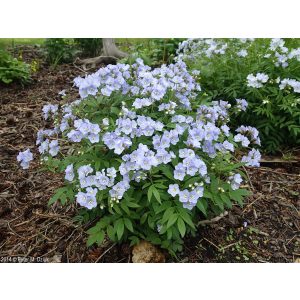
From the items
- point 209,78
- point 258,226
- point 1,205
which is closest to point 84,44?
point 209,78

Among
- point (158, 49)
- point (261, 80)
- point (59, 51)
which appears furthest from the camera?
point (158, 49)

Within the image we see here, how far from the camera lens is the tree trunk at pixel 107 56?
19.2 feet

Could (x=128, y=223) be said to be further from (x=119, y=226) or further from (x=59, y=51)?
(x=59, y=51)

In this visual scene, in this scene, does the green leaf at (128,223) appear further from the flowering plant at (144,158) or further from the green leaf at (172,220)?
the green leaf at (172,220)

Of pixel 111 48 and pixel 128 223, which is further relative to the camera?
pixel 111 48

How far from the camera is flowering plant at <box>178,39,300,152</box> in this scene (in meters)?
3.83

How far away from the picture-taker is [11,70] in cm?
511

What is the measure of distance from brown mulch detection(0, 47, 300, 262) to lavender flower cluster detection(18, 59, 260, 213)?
0.58m

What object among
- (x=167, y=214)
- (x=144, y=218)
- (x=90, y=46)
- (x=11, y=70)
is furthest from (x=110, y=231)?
(x=90, y=46)

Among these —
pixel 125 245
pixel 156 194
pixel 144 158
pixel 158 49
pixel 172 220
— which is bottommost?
pixel 125 245

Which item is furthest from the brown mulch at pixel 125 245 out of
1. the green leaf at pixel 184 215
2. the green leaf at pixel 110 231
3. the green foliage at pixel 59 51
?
the green foliage at pixel 59 51

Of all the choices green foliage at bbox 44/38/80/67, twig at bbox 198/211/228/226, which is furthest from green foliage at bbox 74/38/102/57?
twig at bbox 198/211/228/226

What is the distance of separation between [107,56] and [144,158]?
375 centimetres

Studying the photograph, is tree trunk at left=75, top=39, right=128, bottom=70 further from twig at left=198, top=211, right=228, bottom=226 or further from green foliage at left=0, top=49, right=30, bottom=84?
twig at left=198, top=211, right=228, bottom=226
